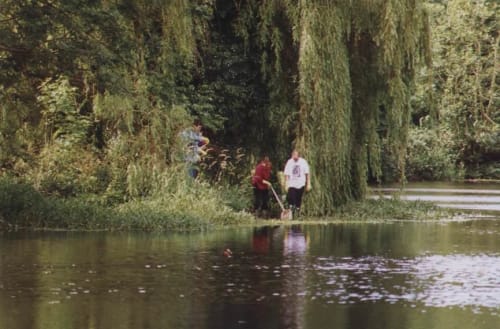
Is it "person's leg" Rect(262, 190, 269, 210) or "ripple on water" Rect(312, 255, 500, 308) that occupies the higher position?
"person's leg" Rect(262, 190, 269, 210)

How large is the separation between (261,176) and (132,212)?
182 inches

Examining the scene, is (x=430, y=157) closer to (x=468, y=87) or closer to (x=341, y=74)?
(x=468, y=87)

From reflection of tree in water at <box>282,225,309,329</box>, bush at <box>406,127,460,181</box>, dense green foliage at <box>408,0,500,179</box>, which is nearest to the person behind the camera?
reflection of tree in water at <box>282,225,309,329</box>

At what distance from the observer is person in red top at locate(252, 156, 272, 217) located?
27.7 metres

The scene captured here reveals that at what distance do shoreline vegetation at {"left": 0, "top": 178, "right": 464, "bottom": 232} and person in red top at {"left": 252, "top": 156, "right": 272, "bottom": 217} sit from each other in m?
0.63

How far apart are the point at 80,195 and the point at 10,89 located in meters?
2.83

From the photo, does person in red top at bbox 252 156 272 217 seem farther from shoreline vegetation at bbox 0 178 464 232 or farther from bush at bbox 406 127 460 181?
bush at bbox 406 127 460 181

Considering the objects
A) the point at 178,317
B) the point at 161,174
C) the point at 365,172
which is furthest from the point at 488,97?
the point at 178,317

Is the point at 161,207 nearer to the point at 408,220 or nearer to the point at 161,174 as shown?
the point at 161,174

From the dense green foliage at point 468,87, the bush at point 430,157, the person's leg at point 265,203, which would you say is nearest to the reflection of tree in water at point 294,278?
the person's leg at point 265,203

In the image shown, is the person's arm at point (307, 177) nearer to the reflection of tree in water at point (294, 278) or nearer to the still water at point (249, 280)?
the reflection of tree in water at point (294, 278)

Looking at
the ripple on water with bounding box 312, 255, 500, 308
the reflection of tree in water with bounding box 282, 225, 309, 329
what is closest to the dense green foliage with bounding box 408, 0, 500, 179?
the reflection of tree in water with bounding box 282, 225, 309, 329

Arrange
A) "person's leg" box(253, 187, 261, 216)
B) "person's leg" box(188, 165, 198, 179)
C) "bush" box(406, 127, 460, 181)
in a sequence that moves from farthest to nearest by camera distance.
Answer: "bush" box(406, 127, 460, 181), "person's leg" box(253, 187, 261, 216), "person's leg" box(188, 165, 198, 179)

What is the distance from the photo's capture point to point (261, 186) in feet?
91.2
